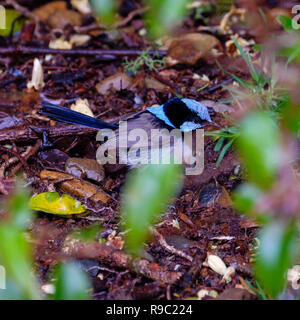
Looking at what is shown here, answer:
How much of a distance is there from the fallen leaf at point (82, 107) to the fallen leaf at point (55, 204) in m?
1.27

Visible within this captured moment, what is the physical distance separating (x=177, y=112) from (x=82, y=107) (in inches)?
39.1

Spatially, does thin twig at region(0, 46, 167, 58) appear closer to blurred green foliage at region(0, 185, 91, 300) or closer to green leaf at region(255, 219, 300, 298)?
blurred green foliage at region(0, 185, 91, 300)

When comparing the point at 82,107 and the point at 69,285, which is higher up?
the point at 82,107

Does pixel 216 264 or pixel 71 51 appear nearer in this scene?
pixel 216 264

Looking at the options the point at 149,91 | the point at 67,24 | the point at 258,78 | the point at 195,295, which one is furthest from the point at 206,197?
the point at 67,24

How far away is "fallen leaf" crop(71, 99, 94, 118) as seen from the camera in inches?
168

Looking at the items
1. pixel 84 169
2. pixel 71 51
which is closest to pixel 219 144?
pixel 84 169

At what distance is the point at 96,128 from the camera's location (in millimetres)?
3812

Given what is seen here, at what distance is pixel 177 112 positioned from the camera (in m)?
3.92

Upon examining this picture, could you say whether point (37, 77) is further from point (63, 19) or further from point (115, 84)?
point (63, 19)

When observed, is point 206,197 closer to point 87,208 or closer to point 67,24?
point 87,208

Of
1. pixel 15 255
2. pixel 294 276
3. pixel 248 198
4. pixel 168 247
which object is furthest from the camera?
pixel 168 247

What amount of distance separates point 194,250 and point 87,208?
89 centimetres

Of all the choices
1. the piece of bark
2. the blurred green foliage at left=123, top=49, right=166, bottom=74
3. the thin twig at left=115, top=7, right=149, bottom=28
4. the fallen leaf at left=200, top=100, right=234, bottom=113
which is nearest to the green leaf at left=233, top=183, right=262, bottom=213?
the piece of bark
